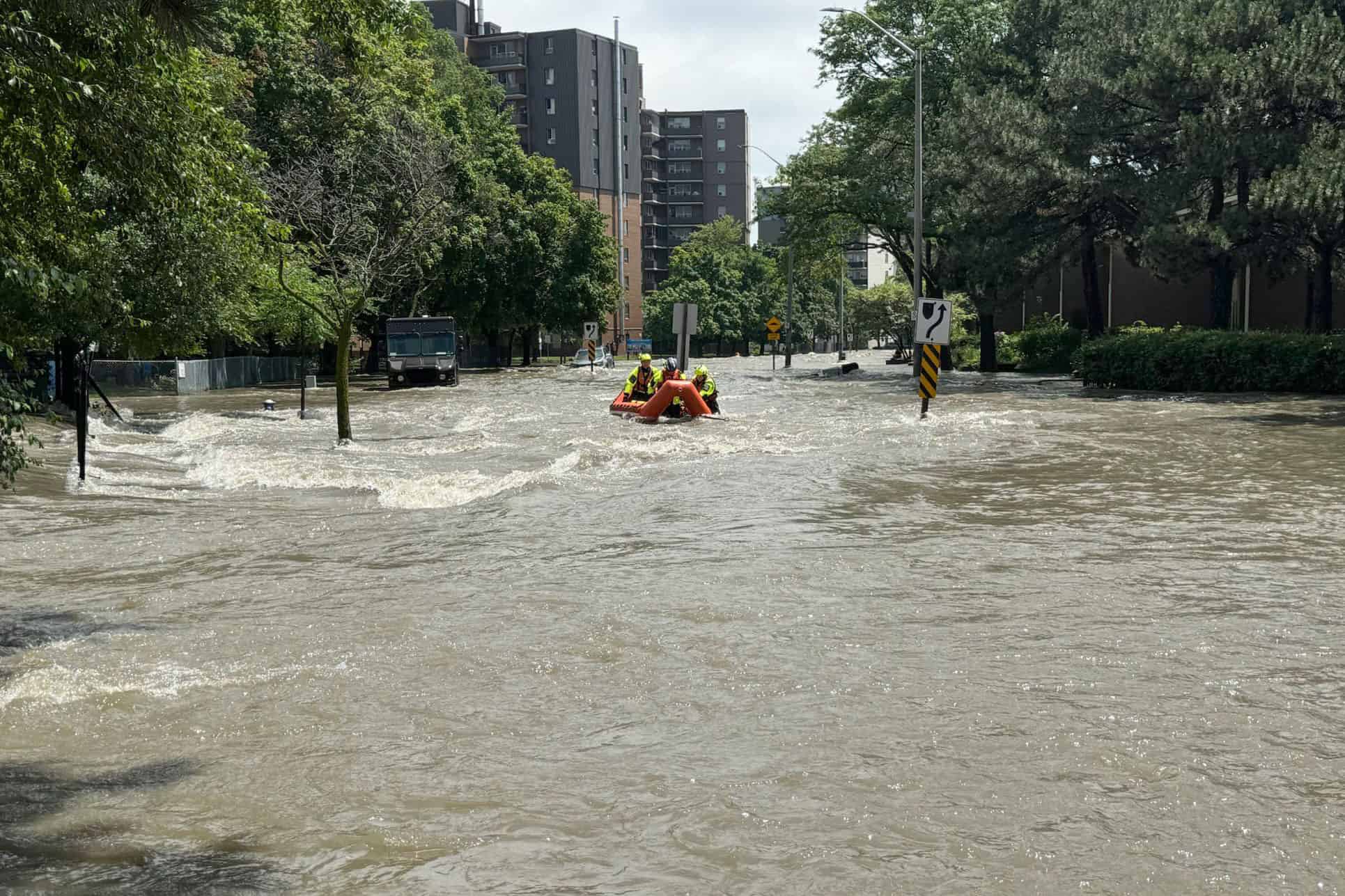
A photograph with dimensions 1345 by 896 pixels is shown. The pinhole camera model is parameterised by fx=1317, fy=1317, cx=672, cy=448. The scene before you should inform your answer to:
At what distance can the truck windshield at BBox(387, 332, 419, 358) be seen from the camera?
49.3 metres

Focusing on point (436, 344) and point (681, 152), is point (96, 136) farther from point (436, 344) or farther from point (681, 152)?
point (681, 152)

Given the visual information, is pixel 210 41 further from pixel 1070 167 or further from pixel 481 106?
pixel 481 106

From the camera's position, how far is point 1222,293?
38.4m

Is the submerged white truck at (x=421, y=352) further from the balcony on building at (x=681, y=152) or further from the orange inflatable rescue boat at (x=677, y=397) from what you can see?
the balcony on building at (x=681, y=152)

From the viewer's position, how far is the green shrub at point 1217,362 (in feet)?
105

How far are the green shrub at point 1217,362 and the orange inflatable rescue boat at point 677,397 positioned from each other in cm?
1563

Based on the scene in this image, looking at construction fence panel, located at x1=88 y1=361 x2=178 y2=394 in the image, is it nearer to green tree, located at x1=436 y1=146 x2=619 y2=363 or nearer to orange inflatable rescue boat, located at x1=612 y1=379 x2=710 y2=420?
green tree, located at x1=436 y1=146 x2=619 y2=363

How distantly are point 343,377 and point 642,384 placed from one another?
7279 millimetres

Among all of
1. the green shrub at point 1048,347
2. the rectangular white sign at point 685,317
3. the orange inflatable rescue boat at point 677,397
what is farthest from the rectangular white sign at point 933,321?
the green shrub at point 1048,347

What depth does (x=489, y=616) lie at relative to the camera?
9.02 meters

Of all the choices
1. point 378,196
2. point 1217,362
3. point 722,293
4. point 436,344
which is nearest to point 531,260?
point 436,344

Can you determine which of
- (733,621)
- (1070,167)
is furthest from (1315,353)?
(733,621)

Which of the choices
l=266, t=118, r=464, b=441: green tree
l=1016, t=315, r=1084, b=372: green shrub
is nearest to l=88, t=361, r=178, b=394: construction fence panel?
l=266, t=118, r=464, b=441: green tree

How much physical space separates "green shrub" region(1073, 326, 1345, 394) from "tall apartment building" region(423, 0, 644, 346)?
75.0 metres
